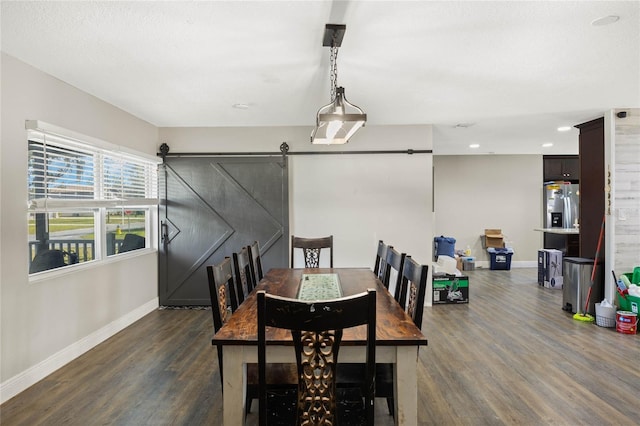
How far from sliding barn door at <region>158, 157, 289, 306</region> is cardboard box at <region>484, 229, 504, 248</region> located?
4836 mm

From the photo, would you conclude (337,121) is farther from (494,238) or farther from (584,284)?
(494,238)

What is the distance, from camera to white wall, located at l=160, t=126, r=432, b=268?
16.1 ft

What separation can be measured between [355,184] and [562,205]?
5.12 meters

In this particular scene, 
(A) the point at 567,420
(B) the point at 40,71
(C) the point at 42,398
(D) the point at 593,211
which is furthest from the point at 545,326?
(B) the point at 40,71

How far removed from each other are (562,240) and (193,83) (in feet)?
24.0

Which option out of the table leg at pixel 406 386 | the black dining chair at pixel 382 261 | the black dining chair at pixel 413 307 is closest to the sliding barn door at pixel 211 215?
the black dining chair at pixel 382 261

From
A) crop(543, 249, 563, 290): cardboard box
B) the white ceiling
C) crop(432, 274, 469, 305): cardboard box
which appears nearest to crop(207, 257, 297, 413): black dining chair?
the white ceiling

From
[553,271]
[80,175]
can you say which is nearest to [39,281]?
[80,175]

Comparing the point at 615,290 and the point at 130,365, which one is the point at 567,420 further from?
the point at 130,365

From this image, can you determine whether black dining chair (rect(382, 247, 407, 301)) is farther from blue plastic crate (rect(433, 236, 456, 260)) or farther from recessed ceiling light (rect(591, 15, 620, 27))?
blue plastic crate (rect(433, 236, 456, 260))

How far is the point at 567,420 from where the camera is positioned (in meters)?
2.25

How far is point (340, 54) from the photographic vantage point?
102 inches

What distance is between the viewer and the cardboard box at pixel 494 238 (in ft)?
24.8

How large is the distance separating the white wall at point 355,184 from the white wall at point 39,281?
1.54 meters
